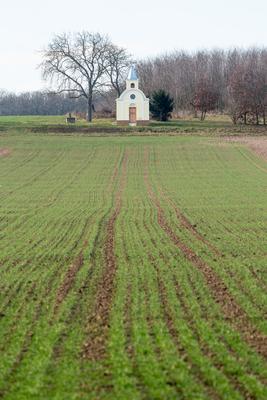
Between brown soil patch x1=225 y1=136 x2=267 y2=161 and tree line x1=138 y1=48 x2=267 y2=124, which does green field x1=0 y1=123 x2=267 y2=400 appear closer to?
brown soil patch x1=225 y1=136 x2=267 y2=161

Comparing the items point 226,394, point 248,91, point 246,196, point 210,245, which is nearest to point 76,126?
point 248,91

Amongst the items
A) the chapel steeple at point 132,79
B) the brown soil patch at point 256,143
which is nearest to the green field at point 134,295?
the brown soil patch at point 256,143

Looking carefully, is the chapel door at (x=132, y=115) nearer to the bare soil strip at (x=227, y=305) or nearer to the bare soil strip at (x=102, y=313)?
the bare soil strip at (x=102, y=313)

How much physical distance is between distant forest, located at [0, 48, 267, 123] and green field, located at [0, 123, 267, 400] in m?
49.2

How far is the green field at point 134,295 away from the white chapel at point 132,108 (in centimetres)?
4499

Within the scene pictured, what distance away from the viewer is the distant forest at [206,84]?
81.3 meters

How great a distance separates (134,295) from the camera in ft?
42.7

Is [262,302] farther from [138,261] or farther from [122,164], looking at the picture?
[122,164]

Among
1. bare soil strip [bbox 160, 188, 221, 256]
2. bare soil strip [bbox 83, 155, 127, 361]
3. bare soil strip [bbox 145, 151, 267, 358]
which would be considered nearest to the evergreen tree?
bare soil strip [bbox 160, 188, 221, 256]

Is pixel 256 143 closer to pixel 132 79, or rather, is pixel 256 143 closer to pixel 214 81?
pixel 132 79

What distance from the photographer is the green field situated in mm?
8562

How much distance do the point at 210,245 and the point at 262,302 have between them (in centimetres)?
666

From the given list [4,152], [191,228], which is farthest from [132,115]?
[191,228]

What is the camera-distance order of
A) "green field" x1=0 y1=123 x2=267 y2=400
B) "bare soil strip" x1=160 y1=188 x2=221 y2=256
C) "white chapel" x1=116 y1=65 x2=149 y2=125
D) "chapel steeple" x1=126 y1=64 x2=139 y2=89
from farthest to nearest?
"chapel steeple" x1=126 y1=64 x2=139 y2=89 → "white chapel" x1=116 y1=65 x2=149 y2=125 → "bare soil strip" x1=160 y1=188 x2=221 y2=256 → "green field" x1=0 y1=123 x2=267 y2=400
